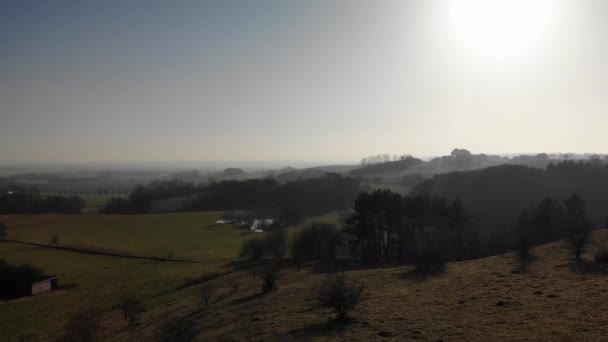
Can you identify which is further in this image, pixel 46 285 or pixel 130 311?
pixel 46 285

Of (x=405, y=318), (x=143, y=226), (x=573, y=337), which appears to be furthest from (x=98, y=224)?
(x=573, y=337)

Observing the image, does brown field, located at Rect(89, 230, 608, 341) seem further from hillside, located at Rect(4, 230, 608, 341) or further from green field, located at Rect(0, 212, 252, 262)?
green field, located at Rect(0, 212, 252, 262)

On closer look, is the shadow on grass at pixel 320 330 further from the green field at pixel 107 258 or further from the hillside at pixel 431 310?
the green field at pixel 107 258

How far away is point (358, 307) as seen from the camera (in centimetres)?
1980

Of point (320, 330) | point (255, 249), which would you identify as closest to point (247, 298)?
point (320, 330)

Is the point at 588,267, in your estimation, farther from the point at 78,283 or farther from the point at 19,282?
the point at 19,282

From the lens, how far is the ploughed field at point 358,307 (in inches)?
599

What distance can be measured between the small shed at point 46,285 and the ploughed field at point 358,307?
3.69ft

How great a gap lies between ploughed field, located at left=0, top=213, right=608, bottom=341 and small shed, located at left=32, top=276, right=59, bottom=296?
3.69ft

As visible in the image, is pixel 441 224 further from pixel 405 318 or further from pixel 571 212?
pixel 405 318

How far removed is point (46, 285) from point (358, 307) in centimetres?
3924

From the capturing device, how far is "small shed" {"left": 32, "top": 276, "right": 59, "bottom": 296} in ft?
133

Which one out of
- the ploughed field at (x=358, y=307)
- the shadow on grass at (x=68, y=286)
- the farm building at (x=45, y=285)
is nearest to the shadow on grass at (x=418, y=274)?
the ploughed field at (x=358, y=307)

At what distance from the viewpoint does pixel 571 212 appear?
59.0 meters
